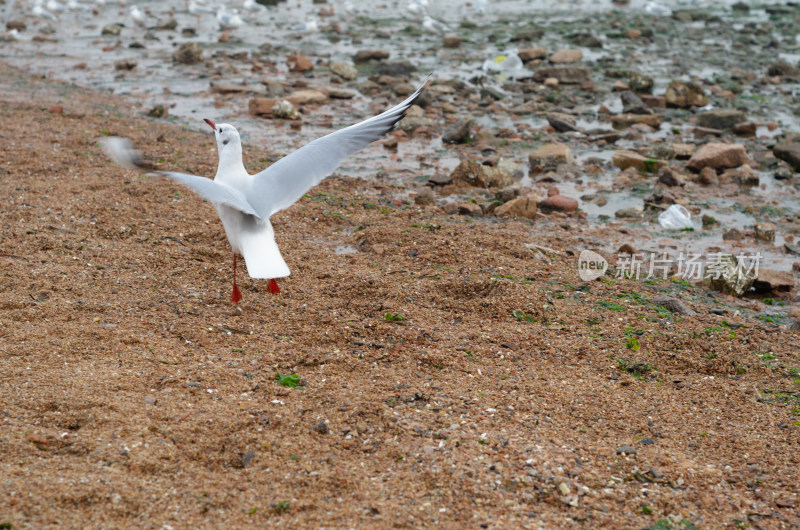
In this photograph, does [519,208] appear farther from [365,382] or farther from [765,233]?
[365,382]

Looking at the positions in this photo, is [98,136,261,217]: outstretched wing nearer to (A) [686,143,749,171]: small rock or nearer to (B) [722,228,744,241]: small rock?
(B) [722,228,744,241]: small rock

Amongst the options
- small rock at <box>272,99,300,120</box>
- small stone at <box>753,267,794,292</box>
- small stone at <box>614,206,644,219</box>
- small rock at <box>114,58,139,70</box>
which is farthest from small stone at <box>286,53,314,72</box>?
small stone at <box>753,267,794,292</box>

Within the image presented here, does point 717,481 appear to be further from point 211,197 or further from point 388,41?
point 388,41

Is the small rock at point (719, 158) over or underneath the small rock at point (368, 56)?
underneath

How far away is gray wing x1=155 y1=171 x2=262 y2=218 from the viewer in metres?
4.61

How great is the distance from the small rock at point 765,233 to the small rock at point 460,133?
12.9 ft

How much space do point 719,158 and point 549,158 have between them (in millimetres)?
2072

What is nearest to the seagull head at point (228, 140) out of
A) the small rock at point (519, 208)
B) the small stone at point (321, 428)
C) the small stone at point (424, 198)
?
the small stone at point (321, 428)

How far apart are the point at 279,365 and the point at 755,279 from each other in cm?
418

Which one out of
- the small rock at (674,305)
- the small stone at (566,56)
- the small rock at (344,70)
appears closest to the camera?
the small rock at (674,305)

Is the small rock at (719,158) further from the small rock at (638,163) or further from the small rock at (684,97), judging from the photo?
the small rock at (684,97)

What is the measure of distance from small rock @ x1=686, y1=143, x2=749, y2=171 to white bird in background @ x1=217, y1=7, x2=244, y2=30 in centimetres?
1221

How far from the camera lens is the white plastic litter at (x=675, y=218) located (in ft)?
26.5

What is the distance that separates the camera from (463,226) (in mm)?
7211
